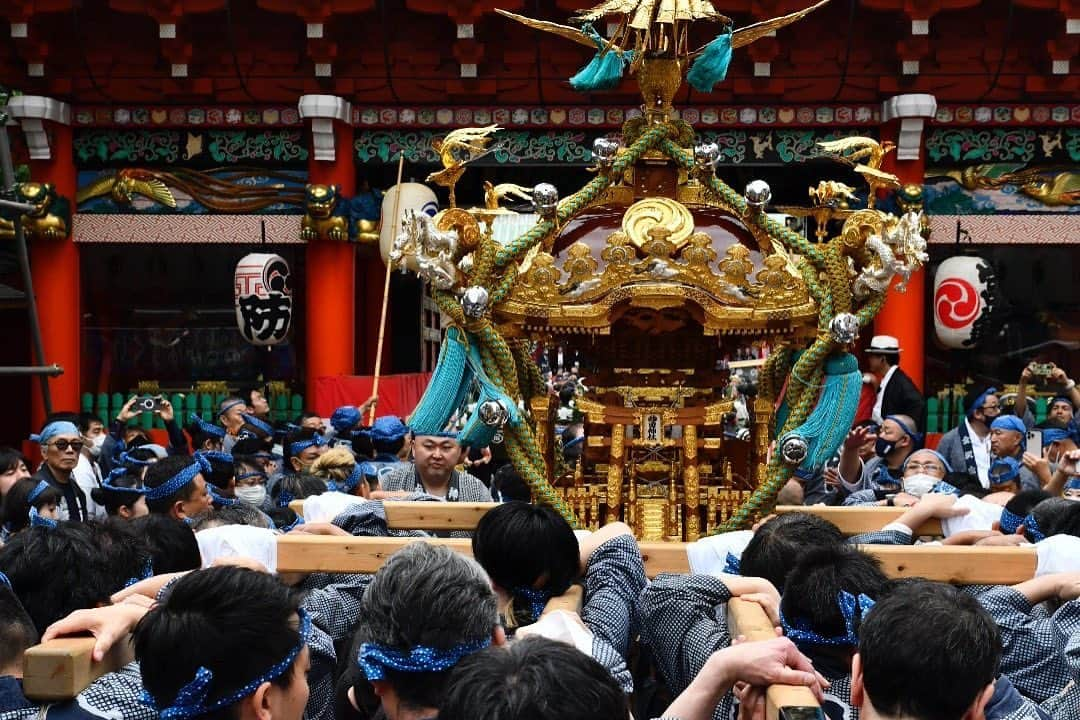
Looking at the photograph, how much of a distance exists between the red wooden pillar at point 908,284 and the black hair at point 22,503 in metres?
7.02

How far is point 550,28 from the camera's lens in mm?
5148

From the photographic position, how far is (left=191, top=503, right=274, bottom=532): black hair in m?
3.93

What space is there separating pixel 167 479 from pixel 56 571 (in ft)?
5.68

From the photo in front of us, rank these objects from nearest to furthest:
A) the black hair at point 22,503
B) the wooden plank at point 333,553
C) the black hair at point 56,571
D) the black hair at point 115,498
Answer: the black hair at point 56,571 → the wooden plank at point 333,553 → the black hair at point 22,503 → the black hair at point 115,498

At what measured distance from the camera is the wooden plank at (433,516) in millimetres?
4504

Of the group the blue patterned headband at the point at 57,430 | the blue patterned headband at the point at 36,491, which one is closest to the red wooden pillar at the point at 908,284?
the blue patterned headband at the point at 57,430

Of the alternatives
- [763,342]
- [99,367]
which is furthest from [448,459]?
[99,367]

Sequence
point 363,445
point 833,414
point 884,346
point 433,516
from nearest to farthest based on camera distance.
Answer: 1. point 433,516
2. point 833,414
3. point 363,445
4. point 884,346

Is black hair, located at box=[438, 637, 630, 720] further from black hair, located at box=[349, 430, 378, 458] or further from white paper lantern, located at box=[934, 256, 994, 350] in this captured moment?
white paper lantern, located at box=[934, 256, 994, 350]

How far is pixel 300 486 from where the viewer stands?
5.59 meters

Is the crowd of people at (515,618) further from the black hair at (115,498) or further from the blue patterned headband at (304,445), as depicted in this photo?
the blue patterned headband at (304,445)

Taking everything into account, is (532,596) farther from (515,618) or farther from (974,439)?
(974,439)

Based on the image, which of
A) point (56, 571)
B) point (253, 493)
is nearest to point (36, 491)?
point (253, 493)

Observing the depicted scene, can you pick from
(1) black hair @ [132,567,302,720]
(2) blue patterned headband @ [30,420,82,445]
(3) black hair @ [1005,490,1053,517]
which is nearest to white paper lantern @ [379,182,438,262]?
(2) blue patterned headband @ [30,420,82,445]
